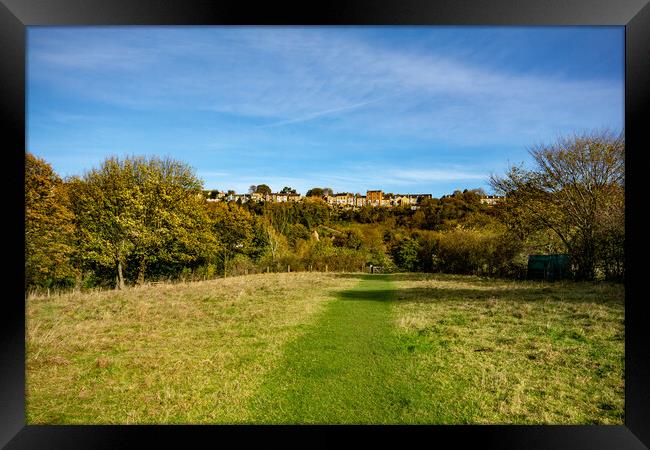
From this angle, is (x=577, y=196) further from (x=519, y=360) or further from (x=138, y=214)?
(x=138, y=214)

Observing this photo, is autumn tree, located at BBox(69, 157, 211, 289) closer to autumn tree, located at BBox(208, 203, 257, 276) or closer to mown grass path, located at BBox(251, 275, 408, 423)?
autumn tree, located at BBox(208, 203, 257, 276)

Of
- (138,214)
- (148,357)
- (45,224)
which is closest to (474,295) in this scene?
(148,357)

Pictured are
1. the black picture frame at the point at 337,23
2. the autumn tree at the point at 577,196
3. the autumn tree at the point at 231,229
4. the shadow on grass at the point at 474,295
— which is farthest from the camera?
the autumn tree at the point at 231,229

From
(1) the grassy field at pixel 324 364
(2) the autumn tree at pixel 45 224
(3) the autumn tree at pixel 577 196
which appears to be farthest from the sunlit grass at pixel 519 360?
(2) the autumn tree at pixel 45 224

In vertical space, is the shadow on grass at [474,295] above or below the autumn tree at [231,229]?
below

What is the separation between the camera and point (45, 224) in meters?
9.34

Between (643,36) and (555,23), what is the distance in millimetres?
544

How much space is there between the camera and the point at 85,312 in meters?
5.57

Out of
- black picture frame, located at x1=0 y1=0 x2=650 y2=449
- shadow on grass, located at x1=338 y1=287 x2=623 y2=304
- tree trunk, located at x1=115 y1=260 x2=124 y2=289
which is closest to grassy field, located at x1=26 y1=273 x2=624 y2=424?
black picture frame, located at x1=0 y1=0 x2=650 y2=449

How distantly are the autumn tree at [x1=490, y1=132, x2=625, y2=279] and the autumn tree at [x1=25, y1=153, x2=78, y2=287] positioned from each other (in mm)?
11819

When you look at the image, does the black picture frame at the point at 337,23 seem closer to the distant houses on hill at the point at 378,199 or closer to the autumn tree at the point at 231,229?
the distant houses on hill at the point at 378,199

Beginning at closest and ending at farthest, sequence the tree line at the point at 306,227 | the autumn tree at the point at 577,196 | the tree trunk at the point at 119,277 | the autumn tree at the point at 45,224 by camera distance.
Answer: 1. the autumn tree at the point at 45,224
2. the autumn tree at the point at 577,196
3. the tree line at the point at 306,227
4. the tree trunk at the point at 119,277

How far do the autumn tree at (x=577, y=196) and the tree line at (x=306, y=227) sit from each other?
0.03 meters

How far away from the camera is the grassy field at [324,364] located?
8.61ft
